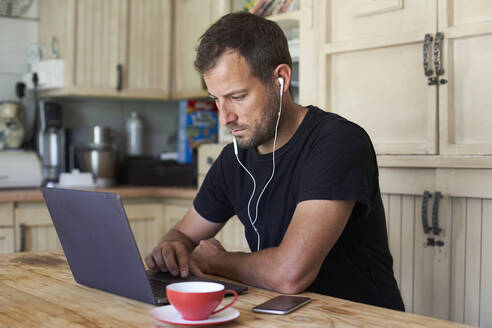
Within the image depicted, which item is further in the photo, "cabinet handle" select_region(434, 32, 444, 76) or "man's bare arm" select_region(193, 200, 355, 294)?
"cabinet handle" select_region(434, 32, 444, 76)

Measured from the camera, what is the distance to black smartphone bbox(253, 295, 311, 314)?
1041 mm

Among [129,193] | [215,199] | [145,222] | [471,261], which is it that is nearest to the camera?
[215,199]

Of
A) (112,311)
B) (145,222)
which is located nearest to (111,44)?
(145,222)

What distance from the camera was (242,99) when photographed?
1503 millimetres

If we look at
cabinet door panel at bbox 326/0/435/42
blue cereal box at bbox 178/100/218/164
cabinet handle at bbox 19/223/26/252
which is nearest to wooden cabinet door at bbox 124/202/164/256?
blue cereal box at bbox 178/100/218/164

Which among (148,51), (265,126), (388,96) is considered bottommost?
(265,126)

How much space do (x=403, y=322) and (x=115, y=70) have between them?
9.25ft

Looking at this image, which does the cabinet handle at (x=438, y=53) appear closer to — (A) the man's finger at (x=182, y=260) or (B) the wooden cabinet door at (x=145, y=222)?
(A) the man's finger at (x=182, y=260)

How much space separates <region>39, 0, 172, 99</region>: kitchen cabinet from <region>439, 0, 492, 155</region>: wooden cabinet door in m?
1.97

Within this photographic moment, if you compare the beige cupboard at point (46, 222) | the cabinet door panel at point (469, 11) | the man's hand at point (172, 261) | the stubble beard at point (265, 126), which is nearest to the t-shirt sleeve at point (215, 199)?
the stubble beard at point (265, 126)

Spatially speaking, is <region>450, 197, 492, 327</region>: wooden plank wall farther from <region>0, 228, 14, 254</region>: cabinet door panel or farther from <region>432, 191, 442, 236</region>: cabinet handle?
<region>0, 228, 14, 254</region>: cabinet door panel

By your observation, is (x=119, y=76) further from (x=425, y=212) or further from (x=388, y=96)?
(x=425, y=212)

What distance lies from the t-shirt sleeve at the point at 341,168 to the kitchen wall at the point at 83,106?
2.55 metres

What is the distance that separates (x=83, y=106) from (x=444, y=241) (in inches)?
96.2
